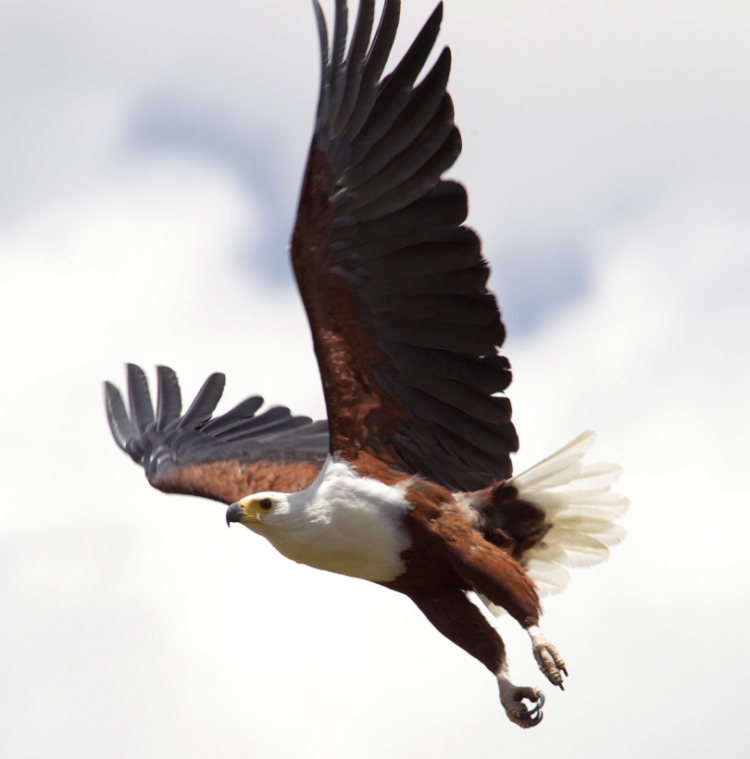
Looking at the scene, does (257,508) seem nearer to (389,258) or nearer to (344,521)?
(344,521)

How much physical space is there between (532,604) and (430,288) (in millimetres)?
1856

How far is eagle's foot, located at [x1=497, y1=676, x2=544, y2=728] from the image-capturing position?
684cm

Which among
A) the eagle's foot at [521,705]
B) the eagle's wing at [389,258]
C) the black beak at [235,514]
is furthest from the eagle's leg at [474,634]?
the black beak at [235,514]

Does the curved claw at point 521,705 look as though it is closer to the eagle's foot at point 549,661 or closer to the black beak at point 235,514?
the eagle's foot at point 549,661

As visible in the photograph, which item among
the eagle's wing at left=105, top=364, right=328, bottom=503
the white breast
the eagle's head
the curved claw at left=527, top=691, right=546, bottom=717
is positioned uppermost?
the eagle's wing at left=105, top=364, right=328, bottom=503

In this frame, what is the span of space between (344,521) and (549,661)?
4.53ft

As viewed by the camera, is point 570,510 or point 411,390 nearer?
point 411,390

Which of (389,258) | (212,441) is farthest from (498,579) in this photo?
(212,441)

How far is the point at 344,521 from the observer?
666 centimetres

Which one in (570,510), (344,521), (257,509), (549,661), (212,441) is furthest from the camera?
(212,441)

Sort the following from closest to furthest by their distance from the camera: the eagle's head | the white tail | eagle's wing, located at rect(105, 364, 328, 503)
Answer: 1. the eagle's head
2. the white tail
3. eagle's wing, located at rect(105, 364, 328, 503)

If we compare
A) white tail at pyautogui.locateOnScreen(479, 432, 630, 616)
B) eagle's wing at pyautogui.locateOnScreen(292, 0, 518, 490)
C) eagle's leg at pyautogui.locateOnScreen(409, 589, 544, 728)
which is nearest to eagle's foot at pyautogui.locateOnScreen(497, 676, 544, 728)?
eagle's leg at pyautogui.locateOnScreen(409, 589, 544, 728)

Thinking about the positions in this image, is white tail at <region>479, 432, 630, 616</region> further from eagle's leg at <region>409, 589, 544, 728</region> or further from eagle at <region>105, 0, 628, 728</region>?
eagle's leg at <region>409, 589, 544, 728</region>

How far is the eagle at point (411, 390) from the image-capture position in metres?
6.34
